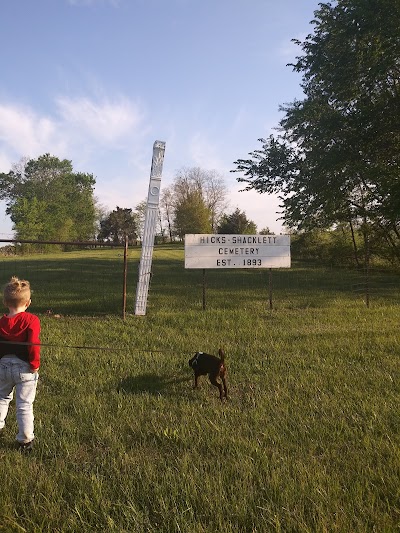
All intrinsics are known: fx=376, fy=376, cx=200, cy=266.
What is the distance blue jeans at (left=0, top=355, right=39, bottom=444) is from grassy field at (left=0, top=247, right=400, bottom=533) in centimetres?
18

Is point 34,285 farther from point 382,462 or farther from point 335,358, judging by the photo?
point 382,462

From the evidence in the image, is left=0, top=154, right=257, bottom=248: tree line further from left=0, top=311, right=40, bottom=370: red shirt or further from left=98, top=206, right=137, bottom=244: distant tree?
left=0, top=311, right=40, bottom=370: red shirt

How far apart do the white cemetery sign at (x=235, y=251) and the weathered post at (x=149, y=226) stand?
3.83ft

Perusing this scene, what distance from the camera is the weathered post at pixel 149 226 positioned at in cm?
909

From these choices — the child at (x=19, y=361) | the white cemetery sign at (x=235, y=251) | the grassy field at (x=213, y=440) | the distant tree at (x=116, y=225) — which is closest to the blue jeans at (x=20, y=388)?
the child at (x=19, y=361)

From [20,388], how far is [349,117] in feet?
50.5

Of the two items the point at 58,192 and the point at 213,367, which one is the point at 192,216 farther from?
the point at 213,367

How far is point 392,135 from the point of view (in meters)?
15.1

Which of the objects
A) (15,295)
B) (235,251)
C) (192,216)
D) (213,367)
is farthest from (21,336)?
(192,216)

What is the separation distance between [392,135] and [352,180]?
2.90 metres

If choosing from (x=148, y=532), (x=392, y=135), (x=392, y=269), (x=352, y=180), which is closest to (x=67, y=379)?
(x=148, y=532)

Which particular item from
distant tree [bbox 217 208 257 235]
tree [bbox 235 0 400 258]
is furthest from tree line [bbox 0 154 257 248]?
tree [bbox 235 0 400 258]

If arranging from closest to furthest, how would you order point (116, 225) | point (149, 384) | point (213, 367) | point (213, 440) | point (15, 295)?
1. point (213, 440)
2. point (15, 295)
3. point (213, 367)
4. point (149, 384)
5. point (116, 225)

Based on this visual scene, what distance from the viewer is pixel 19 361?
331 centimetres
